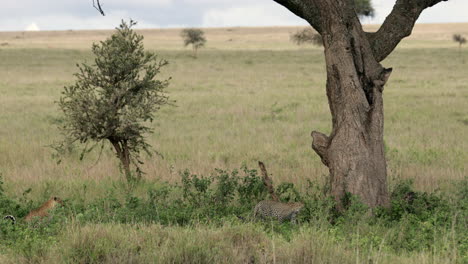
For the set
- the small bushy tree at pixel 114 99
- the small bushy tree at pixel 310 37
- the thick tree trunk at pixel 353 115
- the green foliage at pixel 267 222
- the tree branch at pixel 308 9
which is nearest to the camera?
the green foliage at pixel 267 222

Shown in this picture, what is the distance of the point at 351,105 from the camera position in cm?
852

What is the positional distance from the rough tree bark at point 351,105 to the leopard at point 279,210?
100 cm

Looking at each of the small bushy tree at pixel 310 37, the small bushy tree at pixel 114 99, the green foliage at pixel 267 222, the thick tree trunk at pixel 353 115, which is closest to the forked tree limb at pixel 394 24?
the thick tree trunk at pixel 353 115

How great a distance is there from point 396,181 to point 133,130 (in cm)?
454

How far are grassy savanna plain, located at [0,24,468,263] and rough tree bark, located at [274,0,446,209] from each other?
0.59m

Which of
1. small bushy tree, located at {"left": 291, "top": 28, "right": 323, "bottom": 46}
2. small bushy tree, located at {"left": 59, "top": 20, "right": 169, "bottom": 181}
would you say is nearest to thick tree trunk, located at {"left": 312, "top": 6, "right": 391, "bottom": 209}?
small bushy tree, located at {"left": 59, "top": 20, "right": 169, "bottom": 181}

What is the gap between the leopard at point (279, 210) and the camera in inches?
303

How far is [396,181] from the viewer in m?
10.4

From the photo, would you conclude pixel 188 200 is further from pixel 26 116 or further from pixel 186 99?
pixel 186 99

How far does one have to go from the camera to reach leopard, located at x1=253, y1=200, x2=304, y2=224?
769 centimetres

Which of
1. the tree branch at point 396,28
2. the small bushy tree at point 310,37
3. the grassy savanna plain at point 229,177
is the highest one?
the tree branch at point 396,28

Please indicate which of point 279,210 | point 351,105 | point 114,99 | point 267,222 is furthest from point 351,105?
point 114,99

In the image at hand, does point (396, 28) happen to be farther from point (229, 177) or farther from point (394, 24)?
point (229, 177)

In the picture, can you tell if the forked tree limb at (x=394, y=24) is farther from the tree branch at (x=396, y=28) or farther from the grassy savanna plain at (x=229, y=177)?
the grassy savanna plain at (x=229, y=177)
